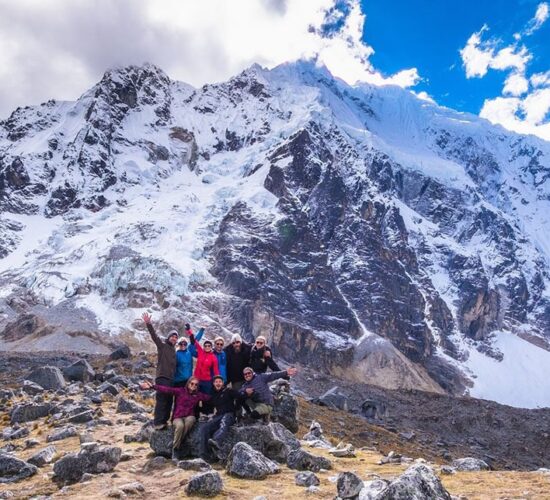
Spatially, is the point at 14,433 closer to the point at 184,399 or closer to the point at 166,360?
the point at 166,360

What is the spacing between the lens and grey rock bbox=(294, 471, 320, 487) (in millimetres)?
11586

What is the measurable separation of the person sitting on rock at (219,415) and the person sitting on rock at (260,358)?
1.39 m

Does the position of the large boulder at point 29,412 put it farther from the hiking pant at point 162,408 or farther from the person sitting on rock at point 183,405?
the person sitting on rock at point 183,405

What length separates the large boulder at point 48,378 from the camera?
2898 centimetres

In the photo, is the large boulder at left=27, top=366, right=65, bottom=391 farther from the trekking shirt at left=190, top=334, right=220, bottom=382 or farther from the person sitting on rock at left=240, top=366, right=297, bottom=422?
the person sitting on rock at left=240, top=366, right=297, bottom=422

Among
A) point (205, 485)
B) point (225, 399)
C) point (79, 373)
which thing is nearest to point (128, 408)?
point (225, 399)

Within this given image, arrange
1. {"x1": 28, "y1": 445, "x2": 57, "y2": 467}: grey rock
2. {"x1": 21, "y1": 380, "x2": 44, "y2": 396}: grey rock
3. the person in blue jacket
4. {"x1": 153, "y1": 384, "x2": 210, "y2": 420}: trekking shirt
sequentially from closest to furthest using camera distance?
{"x1": 28, "y1": 445, "x2": 57, "y2": 467}: grey rock < {"x1": 153, "y1": 384, "x2": 210, "y2": 420}: trekking shirt < the person in blue jacket < {"x1": 21, "y1": 380, "x2": 44, "y2": 396}: grey rock

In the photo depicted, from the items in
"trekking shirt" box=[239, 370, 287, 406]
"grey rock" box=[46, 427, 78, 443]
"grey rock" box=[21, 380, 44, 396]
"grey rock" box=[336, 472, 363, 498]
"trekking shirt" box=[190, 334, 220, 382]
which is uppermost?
"trekking shirt" box=[190, 334, 220, 382]

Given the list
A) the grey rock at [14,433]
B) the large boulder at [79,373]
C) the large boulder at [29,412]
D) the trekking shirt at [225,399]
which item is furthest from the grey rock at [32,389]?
the trekking shirt at [225,399]

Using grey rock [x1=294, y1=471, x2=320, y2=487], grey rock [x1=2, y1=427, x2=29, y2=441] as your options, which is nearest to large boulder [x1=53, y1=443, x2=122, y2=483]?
grey rock [x1=294, y1=471, x2=320, y2=487]

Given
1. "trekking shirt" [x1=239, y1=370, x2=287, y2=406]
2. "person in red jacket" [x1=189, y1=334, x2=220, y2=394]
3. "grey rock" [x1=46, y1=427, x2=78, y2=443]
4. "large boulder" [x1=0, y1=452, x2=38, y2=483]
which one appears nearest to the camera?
"large boulder" [x1=0, y1=452, x2=38, y2=483]

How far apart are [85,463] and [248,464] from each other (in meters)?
3.66

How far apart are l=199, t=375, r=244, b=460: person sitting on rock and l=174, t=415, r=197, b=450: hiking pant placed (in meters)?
0.35

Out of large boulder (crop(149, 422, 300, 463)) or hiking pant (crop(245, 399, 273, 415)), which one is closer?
large boulder (crop(149, 422, 300, 463))
